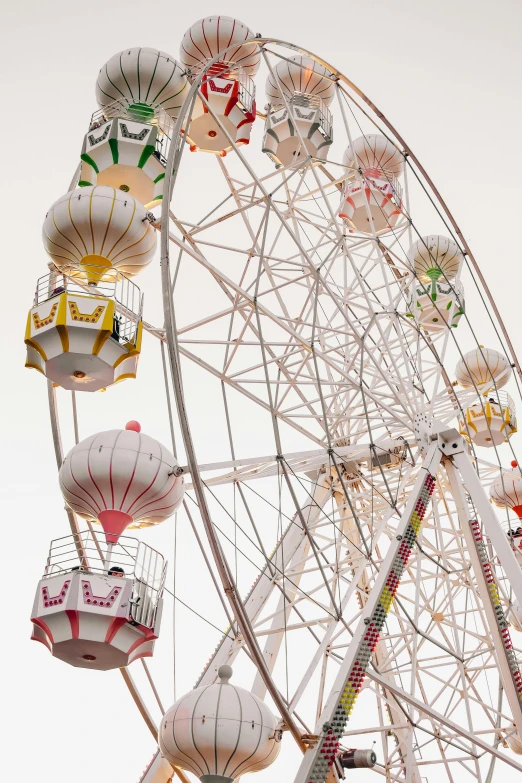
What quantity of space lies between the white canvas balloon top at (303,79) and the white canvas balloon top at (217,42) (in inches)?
47.3

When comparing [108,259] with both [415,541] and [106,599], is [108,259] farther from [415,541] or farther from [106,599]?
[415,541]

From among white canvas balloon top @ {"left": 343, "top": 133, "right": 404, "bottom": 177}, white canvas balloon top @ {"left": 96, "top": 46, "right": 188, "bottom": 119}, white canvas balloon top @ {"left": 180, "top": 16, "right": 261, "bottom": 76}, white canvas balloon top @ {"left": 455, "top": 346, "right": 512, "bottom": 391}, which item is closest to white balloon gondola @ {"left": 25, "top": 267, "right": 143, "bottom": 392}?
white canvas balloon top @ {"left": 96, "top": 46, "right": 188, "bottom": 119}

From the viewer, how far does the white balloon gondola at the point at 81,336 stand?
11609mm

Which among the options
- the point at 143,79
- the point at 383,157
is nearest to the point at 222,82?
the point at 143,79

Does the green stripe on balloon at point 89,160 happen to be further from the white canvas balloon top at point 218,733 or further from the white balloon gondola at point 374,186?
the white canvas balloon top at point 218,733

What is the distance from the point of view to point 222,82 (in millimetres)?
15805

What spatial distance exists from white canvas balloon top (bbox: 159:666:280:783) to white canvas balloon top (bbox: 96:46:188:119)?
27.4 feet

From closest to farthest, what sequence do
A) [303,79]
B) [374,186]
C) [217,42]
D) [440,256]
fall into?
[217,42]
[303,79]
[374,186]
[440,256]

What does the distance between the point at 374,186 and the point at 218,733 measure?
420 inches

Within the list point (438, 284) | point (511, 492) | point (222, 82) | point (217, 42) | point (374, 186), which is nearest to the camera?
point (222, 82)

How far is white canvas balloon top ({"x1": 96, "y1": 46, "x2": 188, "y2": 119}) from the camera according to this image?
1438 centimetres

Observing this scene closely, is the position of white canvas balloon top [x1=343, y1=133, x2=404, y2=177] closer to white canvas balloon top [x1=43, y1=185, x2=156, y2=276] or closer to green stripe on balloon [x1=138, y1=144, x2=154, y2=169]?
green stripe on balloon [x1=138, y1=144, x2=154, y2=169]

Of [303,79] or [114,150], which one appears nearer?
[114,150]

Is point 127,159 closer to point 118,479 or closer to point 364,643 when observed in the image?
point 118,479
